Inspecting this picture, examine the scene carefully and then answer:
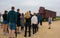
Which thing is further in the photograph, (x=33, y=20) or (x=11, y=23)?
(x=33, y=20)


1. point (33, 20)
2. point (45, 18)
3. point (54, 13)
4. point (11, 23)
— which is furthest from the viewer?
point (54, 13)

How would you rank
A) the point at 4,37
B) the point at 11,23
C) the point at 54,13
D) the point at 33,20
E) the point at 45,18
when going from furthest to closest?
the point at 54,13 → the point at 45,18 → the point at 33,20 → the point at 4,37 → the point at 11,23

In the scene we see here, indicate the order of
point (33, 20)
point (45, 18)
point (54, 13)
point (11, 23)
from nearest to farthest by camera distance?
1. point (11, 23)
2. point (33, 20)
3. point (45, 18)
4. point (54, 13)

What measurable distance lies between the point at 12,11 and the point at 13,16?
30cm

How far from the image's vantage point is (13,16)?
45.3ft

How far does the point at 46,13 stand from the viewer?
2108 inches

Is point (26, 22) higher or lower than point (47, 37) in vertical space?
higher

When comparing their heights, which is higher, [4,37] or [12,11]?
[12,11]

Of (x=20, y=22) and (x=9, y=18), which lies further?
(x=20, y=22)

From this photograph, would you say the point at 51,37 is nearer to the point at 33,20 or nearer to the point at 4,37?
the point at 33,20

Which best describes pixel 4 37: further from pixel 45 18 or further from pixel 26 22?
pixel 45 18

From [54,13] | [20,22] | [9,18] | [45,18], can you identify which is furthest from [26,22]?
[54,13]

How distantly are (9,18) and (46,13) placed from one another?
39.9 meters

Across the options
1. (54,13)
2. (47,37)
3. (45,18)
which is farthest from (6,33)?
(54,13)
